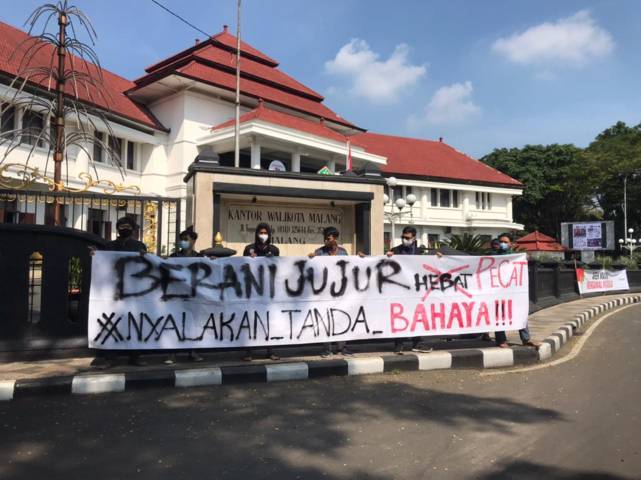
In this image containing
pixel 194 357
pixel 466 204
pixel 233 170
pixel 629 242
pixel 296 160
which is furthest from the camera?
pixel 629 242

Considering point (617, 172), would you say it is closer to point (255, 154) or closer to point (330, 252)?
point (255, 154)

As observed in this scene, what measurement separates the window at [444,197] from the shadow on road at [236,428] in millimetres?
31478

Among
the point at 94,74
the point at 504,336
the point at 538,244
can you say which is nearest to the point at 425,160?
the point at 538,244

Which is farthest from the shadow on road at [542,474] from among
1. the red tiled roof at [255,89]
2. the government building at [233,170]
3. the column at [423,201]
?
the column at [423,201]

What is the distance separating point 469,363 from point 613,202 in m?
48.7

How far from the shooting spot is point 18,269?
5445 mm

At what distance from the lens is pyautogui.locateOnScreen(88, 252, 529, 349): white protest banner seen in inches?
209

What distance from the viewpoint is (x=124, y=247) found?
18.2 feet

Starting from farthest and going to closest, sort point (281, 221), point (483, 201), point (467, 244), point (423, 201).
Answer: point (483, 201), point (423, 201), point (467, 244), point (281, 221)

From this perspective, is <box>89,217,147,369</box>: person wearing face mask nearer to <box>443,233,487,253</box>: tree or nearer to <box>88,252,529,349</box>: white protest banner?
<box>88,252,529,349</box>: white protest banner

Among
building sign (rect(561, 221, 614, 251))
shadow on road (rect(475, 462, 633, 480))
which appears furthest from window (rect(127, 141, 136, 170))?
building sign (rect(561, 221, 614, 251))

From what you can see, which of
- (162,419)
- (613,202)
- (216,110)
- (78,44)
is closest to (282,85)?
(216,110)

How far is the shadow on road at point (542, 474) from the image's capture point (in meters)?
2.89

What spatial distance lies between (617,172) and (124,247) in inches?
1879
